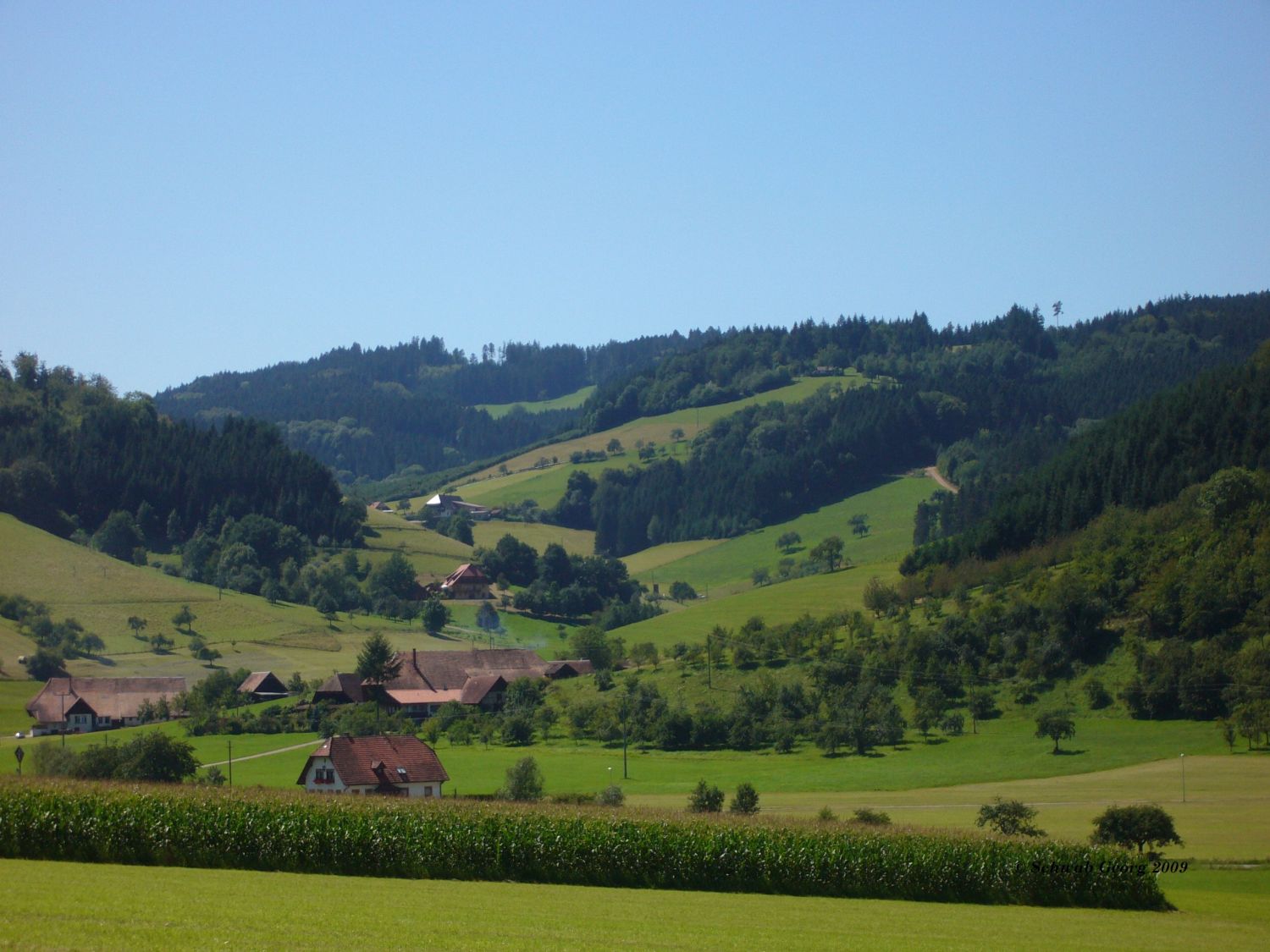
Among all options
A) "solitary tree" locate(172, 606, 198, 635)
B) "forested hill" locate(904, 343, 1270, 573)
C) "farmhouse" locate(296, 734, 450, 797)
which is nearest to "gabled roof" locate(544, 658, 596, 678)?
"forested hill" locate(904, 343, 1270, 573)

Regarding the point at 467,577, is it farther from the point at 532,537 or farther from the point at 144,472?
the point at 144,472

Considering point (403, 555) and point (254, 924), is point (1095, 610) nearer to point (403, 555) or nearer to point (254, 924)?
point (254, 924)

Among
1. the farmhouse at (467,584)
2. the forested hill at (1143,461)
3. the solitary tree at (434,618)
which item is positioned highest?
the forested hill at (1143,461)

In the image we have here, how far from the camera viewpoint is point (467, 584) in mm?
150750

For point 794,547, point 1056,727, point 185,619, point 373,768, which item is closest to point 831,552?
point 794,547

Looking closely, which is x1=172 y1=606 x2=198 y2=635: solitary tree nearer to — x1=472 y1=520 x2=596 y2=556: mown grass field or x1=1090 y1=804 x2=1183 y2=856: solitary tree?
x1=472 y1=520 x2=596 y2=556: mown grass field

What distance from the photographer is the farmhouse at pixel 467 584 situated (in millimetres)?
148500

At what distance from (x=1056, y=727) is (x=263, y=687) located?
5700cm

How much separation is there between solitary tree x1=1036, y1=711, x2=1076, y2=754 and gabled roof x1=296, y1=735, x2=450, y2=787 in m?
32.9

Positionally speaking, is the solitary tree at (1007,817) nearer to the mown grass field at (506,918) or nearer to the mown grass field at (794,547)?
the mown grass field at (506,918)

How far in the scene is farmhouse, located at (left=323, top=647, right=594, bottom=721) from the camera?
93.8m

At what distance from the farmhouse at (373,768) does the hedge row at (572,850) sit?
19734mm

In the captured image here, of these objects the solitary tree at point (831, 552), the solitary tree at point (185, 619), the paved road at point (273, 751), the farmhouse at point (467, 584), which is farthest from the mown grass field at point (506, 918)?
the farmhouse at point (467, 584)

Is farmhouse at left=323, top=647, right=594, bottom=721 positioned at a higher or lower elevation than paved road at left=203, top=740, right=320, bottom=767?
higher
